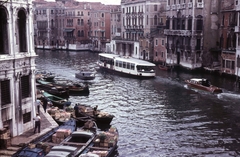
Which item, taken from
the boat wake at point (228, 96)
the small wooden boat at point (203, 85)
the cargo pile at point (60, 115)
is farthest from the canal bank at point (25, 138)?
the small wooden boat at point (203, 85)

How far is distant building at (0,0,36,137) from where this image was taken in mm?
19781

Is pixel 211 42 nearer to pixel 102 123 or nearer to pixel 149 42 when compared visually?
pixel 149 42

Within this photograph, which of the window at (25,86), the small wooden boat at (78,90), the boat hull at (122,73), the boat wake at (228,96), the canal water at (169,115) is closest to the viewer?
the window at (25,86)

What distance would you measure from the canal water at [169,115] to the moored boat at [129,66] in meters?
1.27

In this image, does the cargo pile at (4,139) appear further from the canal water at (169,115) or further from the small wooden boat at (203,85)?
the small wooden boat at (203,85)

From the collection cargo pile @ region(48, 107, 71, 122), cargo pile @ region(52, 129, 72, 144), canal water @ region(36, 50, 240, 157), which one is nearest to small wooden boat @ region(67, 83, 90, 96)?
canal water @ region(36, 50, 240, 157)

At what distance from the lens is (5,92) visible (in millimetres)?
19953

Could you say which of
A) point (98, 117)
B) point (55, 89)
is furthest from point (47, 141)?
point (55, 89)

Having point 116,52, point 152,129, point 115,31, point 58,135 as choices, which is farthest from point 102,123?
point 115,31

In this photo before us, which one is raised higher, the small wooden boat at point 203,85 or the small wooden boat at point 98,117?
the small wooden boat at point 203,85

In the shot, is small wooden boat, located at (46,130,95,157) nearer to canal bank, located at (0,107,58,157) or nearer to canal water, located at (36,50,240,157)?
canal bank, located at (0,107,58,157)

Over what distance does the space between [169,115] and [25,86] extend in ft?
45.0

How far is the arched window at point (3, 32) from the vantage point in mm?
19703

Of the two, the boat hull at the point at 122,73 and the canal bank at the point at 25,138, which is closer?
the canal bank at the point at 25,138
